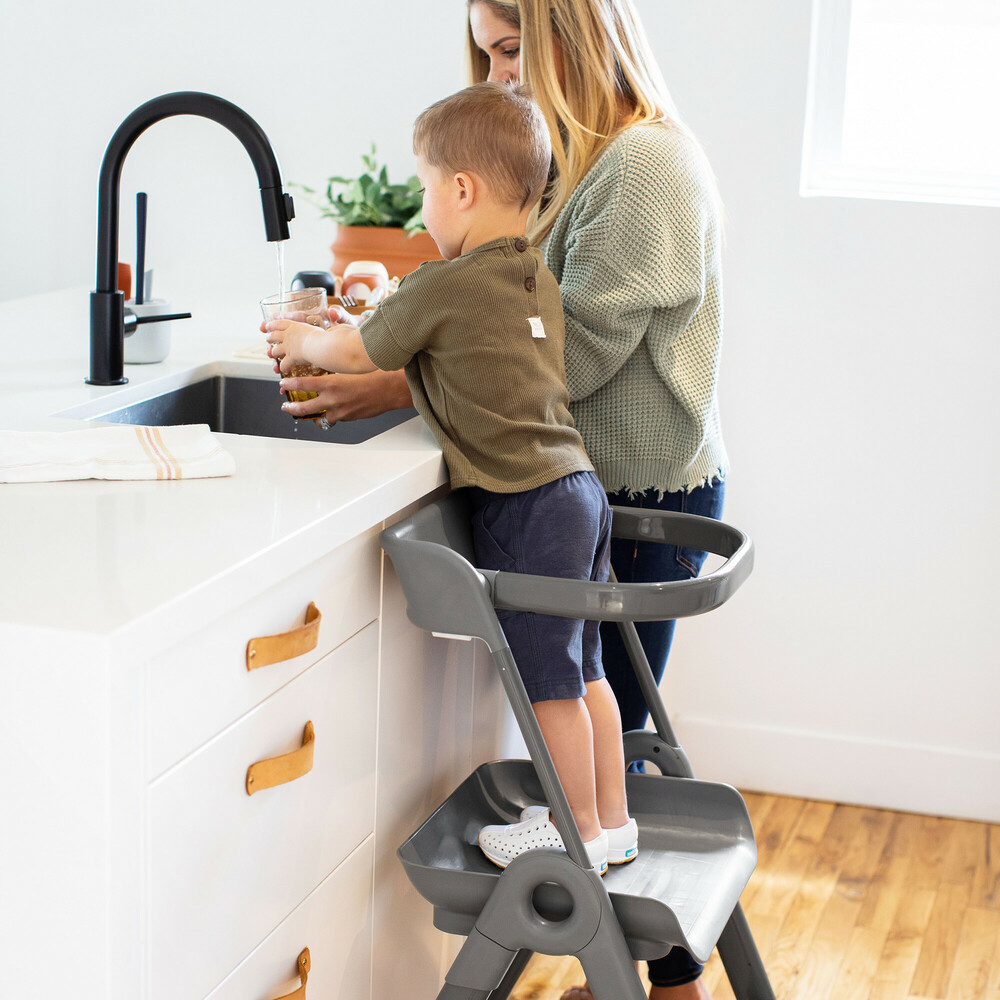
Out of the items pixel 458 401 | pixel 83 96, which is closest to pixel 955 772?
pixel 458 401

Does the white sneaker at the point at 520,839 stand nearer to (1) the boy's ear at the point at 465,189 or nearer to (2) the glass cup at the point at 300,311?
(2) the glass cup at the point at 300,311

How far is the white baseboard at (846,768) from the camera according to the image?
251cm

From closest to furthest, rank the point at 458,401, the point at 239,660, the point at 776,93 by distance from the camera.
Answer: the point at 239,660, the point at 458,401, the point at 776,93

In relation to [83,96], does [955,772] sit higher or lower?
lower

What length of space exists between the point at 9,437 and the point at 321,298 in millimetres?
482

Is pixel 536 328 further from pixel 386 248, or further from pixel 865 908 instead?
pixel 865 908

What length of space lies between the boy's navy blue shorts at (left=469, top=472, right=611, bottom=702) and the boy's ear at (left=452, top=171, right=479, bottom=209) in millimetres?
314

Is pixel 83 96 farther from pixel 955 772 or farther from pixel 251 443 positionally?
pixel 955 772

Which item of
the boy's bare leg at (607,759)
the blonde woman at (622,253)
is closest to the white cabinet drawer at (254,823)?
the boy's bare leg at (607,759)

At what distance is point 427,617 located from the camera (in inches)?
45.3

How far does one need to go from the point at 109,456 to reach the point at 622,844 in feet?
2.26

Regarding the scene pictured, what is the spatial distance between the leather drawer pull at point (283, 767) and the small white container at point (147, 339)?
0.76 meters

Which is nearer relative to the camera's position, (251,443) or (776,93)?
(251,443)

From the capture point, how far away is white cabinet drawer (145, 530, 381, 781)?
831 mm
